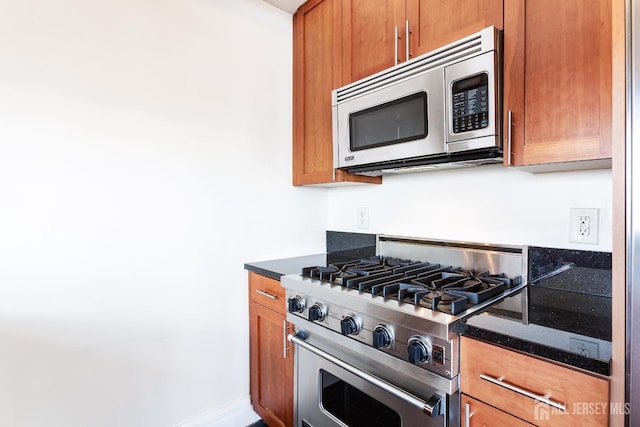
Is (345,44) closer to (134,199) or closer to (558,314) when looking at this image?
(134,199)

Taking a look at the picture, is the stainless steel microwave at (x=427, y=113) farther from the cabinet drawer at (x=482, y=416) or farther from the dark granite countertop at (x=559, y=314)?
the cabinet drawer at (x=482, y=416)

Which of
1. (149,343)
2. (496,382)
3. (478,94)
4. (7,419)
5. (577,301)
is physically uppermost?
(478,94)

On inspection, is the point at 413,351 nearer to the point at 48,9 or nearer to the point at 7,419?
the point at 7,419

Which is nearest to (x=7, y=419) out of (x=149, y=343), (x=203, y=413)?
A: (x=149, y=343)

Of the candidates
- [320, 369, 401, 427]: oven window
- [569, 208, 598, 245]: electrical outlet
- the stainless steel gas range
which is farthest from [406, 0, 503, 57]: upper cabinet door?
[320, 369, 401, 427]: oven window

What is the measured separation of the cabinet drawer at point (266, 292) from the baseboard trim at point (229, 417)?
564mm

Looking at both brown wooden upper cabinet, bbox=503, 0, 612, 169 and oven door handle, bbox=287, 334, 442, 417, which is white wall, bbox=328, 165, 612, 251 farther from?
oven door handle, bbox=287, 334, 442, 417

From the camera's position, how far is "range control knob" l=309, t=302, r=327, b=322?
1281 millimetres

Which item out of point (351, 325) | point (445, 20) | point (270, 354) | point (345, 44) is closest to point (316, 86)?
point (345, 44)

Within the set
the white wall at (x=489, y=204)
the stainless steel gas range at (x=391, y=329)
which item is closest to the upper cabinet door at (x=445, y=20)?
the white wall at (x=489, y=204)

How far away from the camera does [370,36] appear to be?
5.03 ft

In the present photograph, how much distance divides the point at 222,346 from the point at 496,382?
52.5 inches

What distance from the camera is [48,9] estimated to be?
4.18 feet

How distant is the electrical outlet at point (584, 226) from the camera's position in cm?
118
